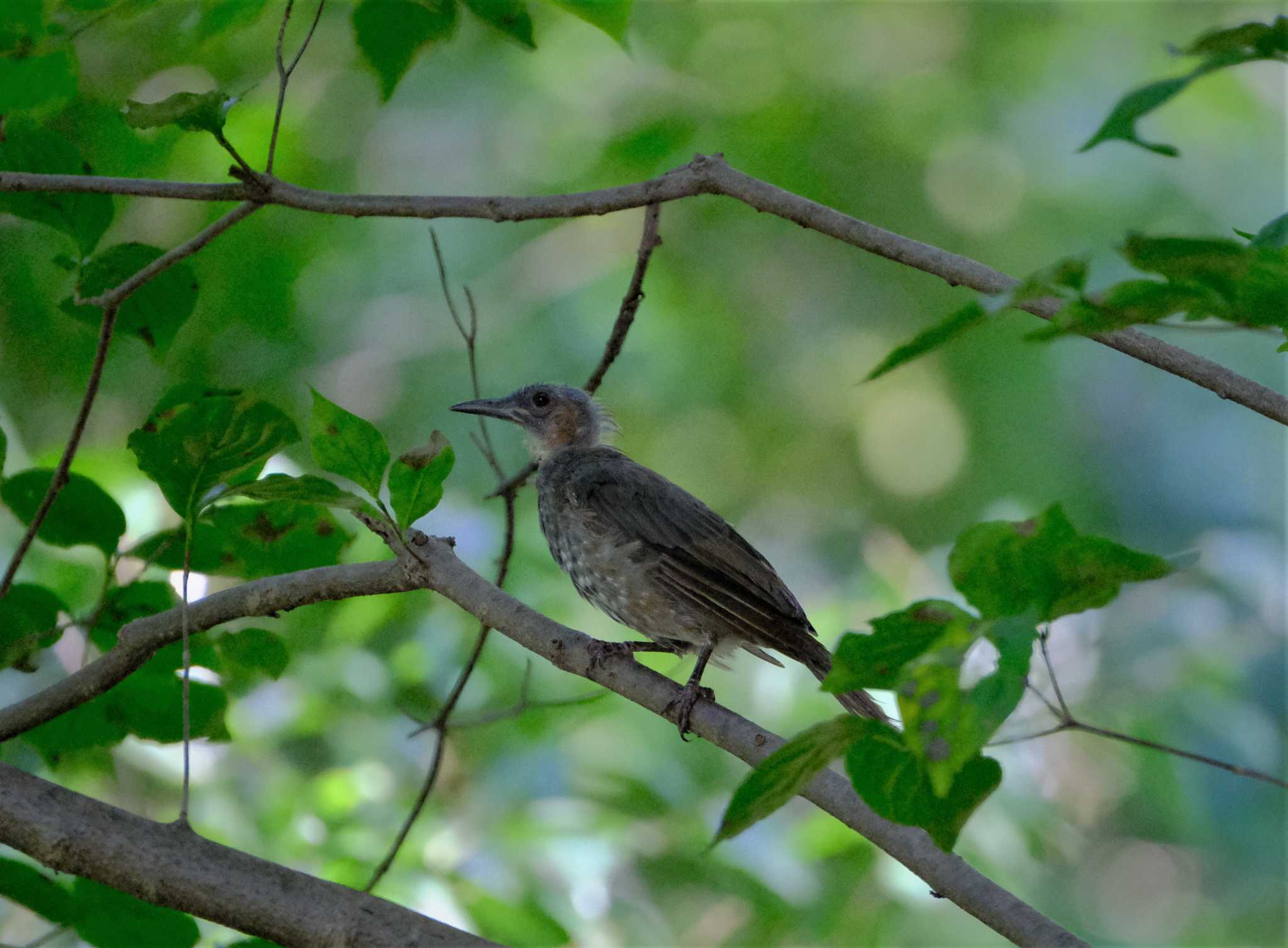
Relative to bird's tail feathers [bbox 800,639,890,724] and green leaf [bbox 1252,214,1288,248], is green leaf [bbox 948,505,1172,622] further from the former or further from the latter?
bird's tail feathers [bbox 800,639,890,724]

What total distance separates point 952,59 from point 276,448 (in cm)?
495

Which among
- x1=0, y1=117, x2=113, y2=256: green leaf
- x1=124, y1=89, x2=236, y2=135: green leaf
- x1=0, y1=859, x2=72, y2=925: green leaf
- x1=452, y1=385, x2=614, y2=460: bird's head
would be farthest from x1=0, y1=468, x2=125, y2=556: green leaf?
x1=452, y1=385, x2=614, y2=460: bird's head

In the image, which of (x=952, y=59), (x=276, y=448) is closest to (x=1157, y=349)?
(x=276, y=448)

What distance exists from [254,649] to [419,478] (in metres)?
0.73

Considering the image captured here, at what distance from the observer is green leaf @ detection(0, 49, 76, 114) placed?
212cm

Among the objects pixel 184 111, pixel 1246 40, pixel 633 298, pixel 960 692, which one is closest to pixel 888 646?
pixel 960 692

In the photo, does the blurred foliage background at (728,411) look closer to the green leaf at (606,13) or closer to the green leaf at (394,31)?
the green leaf at (394,31)

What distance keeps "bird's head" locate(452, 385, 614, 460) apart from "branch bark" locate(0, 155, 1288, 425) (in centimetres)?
179

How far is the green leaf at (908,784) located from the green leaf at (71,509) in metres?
1.45

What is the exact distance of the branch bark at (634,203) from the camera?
1729 millimetres

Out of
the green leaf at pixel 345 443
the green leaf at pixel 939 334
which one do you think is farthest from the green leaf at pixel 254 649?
the green leaf at pixel 939 334

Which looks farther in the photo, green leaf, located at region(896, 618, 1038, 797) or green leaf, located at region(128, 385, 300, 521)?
green leaf, located at region(128, 385, 300, 521)

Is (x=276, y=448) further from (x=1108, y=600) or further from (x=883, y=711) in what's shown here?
(x=883, y=711)

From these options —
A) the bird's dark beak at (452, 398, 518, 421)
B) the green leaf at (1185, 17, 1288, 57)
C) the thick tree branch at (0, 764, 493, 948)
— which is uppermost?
the bird's dark beak at (452, 398, 518, 421)
